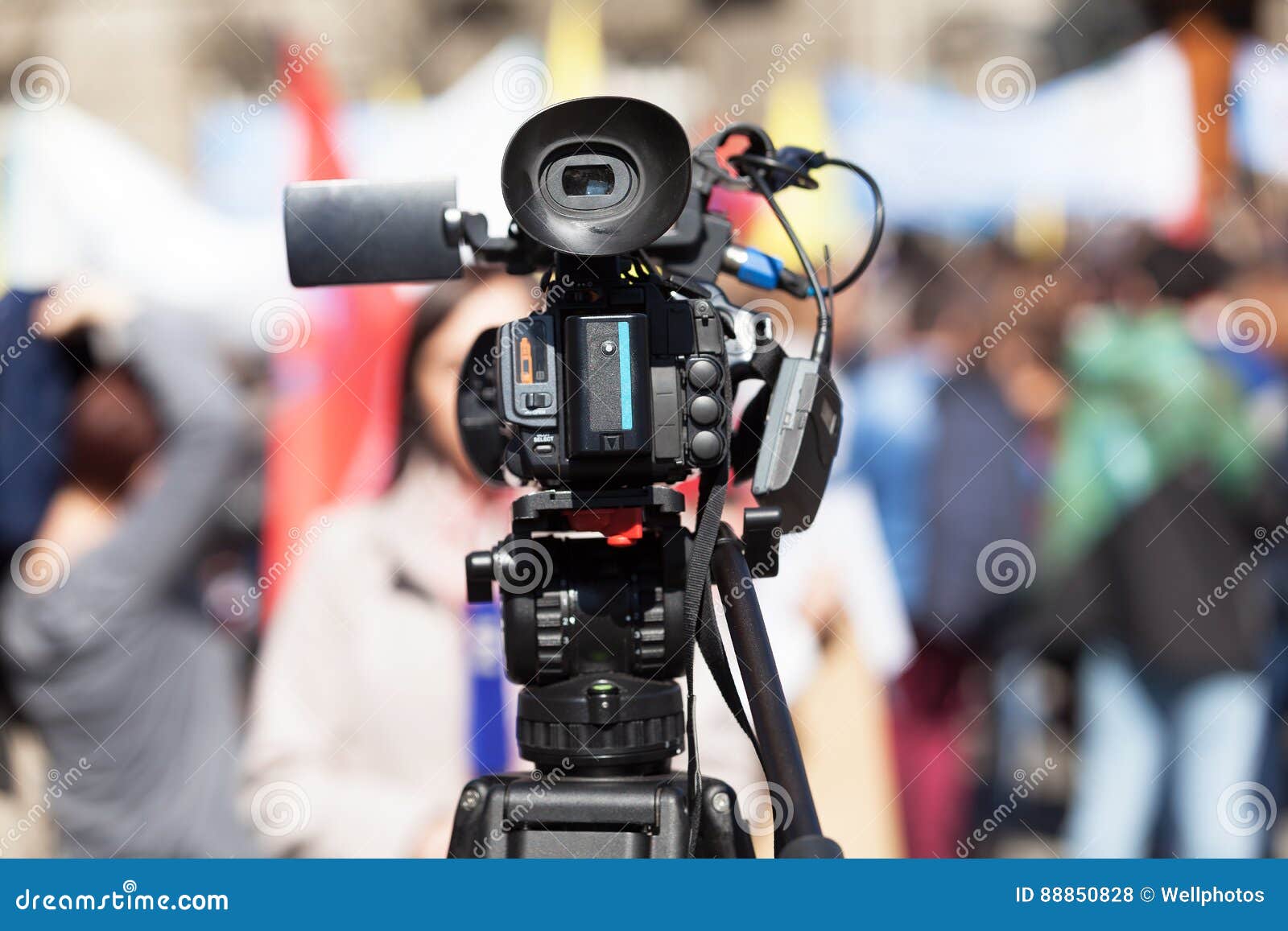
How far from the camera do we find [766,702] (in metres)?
1.26

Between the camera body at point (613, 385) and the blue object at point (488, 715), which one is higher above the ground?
the blue object at point (488, 715)

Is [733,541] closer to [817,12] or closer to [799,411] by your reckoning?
[799,411]

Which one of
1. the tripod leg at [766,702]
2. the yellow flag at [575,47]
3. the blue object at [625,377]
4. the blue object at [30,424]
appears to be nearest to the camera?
the tripod leg at [766,702]

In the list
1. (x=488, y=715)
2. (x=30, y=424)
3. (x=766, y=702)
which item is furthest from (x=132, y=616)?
(x=766, y=702)

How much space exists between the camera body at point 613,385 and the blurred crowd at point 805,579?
169 centimetres

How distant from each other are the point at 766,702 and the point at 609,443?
12.9 inches

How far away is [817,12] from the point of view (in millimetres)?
4039

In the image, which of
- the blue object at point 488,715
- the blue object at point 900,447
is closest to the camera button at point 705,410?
the blue object at point 488,715

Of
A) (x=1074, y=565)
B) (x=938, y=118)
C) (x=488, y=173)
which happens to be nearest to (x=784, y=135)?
(x=938, y=118)

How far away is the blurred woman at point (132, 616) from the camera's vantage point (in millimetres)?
3170

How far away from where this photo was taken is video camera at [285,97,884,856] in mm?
1301

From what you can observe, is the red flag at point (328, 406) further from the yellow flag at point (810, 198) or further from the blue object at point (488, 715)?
the yellow flag at point (810, 198)

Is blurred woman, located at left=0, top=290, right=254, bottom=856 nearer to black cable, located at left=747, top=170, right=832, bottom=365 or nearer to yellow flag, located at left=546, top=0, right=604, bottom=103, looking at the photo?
yellow flag, located at left=546, top=0, right=604, bottom=103

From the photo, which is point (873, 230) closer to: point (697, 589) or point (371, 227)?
point (697, 589)
